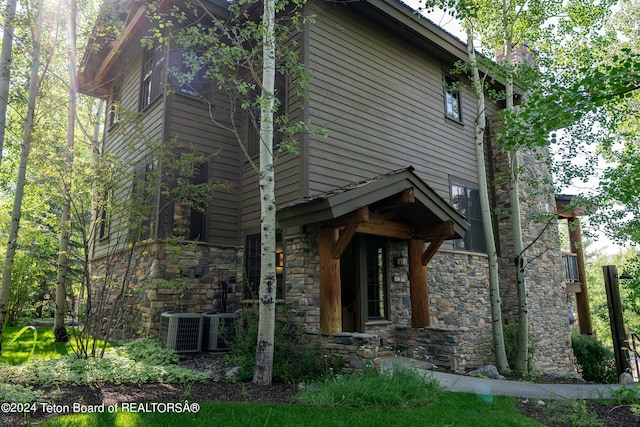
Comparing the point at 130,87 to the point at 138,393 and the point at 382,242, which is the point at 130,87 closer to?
the point at 382,242

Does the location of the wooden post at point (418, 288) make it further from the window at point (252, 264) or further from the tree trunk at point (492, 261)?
the window at point (252, 264)

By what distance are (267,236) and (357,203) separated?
4.70 ft

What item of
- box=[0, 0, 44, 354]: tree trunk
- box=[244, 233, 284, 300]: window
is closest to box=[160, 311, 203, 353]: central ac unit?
box=[244, 233, 284, 300]: window

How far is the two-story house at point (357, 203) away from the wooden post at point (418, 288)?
0.02 m

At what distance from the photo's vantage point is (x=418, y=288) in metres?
7.93

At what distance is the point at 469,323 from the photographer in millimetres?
9852

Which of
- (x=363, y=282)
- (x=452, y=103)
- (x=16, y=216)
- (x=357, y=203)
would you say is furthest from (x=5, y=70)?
(x=452, y=103)

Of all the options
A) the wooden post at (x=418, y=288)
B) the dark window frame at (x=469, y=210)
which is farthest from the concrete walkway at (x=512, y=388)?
the dark window frame at (x=469, y=210)

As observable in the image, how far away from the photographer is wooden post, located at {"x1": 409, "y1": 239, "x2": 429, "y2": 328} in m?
7.87

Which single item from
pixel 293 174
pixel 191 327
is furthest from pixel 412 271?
pixel 191 327

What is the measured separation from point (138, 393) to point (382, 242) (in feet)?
16.7

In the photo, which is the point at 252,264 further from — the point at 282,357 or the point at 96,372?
the point at 96,372

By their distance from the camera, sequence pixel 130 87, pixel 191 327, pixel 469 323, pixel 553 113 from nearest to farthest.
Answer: pixel 553 113
pixel 191 327
pixel 469 323
pixel 130 87

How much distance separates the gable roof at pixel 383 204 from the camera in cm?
601
